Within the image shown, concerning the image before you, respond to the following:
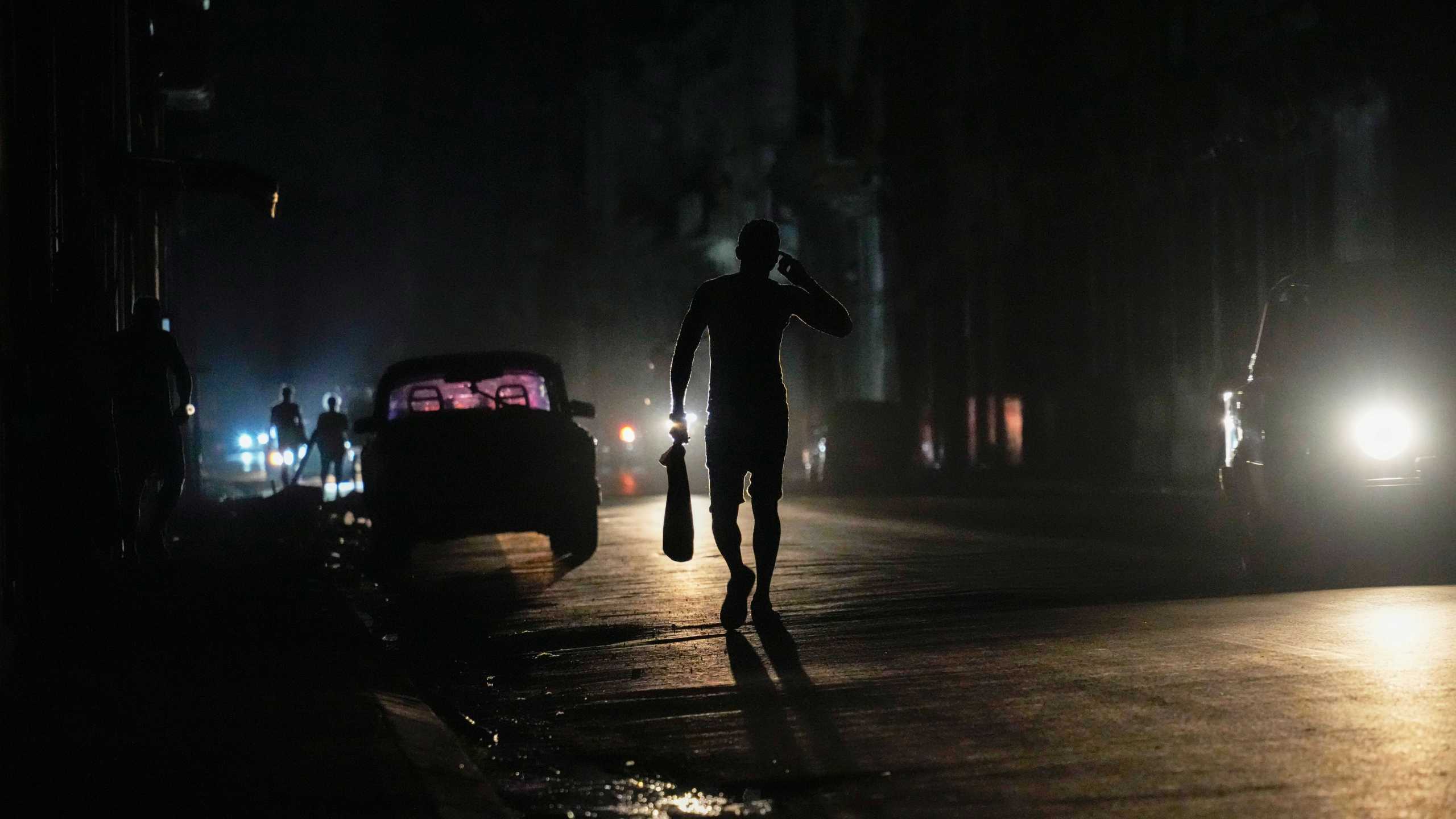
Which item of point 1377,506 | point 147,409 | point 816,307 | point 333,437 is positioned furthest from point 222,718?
point 333,437

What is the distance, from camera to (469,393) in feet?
59.4

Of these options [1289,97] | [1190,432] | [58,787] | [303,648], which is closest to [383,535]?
[303,648]

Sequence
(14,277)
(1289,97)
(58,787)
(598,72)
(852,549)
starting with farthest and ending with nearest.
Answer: (598,72) → (1289,97) → (852,549) → (14,277) → (58,787)

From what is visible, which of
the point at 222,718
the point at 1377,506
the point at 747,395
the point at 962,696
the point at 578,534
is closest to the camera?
the point at 222,718

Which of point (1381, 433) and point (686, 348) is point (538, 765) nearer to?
point (686, 348)

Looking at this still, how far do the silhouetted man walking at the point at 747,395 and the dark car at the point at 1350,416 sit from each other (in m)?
4.24

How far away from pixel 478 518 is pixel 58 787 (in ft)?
36.2

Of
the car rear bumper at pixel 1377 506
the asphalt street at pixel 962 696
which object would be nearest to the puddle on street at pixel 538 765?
the asphalt street at pixel 962 696

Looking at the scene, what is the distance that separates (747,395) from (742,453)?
0.28 m

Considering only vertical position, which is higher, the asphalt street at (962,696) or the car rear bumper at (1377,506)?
the car rear bumper at (1377,506)

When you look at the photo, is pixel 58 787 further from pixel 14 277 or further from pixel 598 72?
pixel 598 72

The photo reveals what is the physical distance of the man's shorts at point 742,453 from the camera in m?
9.86

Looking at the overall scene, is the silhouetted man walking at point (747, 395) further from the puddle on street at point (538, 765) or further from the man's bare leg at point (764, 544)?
the puddle on street at point (538, 765)

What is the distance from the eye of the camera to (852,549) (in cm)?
1616
